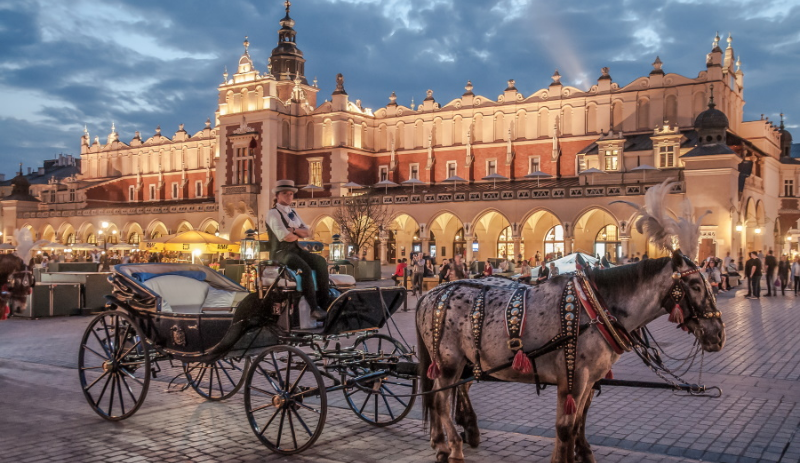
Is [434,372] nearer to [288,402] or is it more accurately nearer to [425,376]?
[425,376]

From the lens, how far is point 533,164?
154ft

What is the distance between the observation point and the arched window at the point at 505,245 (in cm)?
4484

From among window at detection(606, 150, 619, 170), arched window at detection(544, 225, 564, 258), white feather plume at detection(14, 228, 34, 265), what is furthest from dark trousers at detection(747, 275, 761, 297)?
white feather plume at detection(14, 228, 34, 265)

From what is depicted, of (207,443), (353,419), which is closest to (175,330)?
(207,443)

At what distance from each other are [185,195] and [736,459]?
59784mm

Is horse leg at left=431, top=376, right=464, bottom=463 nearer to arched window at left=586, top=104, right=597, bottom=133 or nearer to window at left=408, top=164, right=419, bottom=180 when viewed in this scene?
arched window at left=586, top=104, right=597, bottom=133

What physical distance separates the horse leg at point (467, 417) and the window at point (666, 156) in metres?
36.4

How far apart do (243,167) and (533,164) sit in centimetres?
2005

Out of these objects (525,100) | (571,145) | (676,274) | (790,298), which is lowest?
(790,298)

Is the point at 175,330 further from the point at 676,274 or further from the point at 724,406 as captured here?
the point at 724,406

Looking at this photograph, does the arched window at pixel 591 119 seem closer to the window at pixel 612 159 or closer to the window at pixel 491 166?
the window at pixel 612 159

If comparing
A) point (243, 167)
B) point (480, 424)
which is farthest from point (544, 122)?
point (480, 424)

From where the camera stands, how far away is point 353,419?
7.27 metres

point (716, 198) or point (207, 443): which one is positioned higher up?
point (716, 198)
